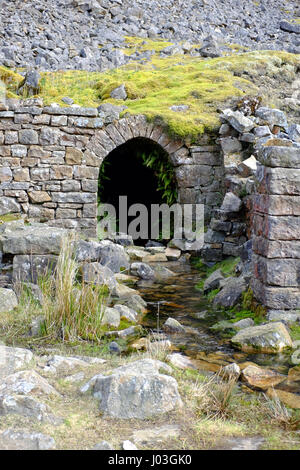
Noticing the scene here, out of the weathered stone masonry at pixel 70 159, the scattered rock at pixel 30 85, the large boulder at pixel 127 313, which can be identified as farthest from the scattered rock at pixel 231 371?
the scattered rock at pixel 30 85

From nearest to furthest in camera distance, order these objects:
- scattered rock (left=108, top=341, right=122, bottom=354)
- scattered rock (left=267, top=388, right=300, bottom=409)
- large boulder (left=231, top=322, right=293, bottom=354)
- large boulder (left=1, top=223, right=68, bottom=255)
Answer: scattered rock (left=267, top=388, right=300, bottom=409)
scattered rock (left=108, top=341, right=122, bottom=354)
large boulder (left=231, top=322, right=293, bottom=354)
large boulder (left=1, top=223, right=68, bottom=255)

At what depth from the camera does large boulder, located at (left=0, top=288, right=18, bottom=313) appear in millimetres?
4875

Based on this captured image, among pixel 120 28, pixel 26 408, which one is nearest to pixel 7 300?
pixel 26 408

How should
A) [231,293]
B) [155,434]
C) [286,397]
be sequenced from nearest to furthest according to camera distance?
[155,434] → [286,397] → [231,293]

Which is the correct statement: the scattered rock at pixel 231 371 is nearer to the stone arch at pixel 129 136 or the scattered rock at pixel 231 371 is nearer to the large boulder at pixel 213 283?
the large boulder at pixel 213 283

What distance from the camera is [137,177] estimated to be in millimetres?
12523

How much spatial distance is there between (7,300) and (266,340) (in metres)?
2.54

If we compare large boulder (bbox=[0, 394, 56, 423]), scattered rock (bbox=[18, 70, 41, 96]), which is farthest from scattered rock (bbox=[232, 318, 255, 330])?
scattered rock (bbox=[18, 70, 41, 96])

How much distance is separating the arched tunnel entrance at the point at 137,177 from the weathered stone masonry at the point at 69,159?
0.64 metres

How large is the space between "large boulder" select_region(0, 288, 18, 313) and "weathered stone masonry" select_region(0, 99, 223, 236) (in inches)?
188

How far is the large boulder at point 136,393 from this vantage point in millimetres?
2871

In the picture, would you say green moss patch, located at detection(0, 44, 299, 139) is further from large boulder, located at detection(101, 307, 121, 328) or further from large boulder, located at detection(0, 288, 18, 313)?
large boulder, located at detection(0, 288, 18, 313)

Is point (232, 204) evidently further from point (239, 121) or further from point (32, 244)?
point (32, 244)

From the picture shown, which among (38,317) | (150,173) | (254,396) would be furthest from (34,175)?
(254,396)
